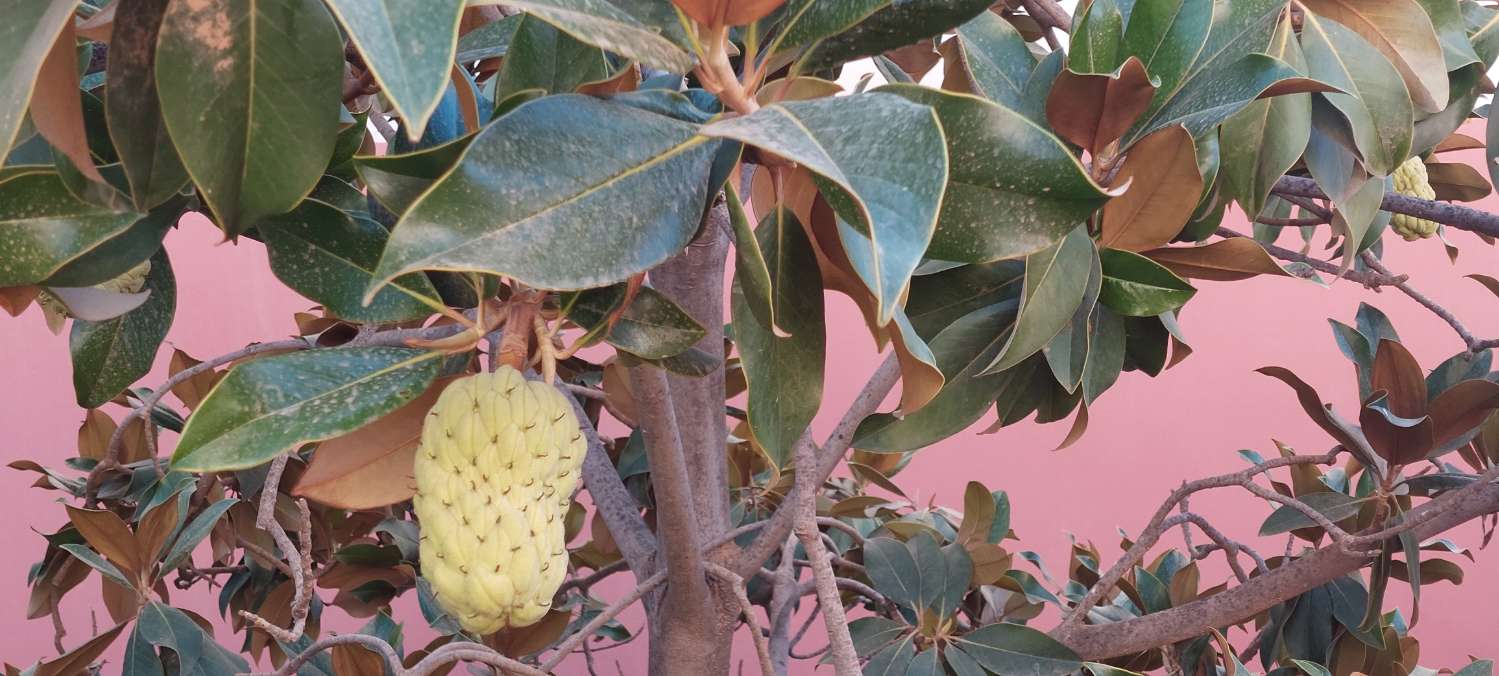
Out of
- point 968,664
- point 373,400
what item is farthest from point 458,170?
point 968,664

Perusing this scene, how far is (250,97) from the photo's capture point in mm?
343

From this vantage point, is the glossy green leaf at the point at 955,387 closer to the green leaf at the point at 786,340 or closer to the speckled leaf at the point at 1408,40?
the green leaf at the point at 786,340

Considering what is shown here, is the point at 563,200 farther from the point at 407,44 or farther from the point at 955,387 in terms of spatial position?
the point at 955,387

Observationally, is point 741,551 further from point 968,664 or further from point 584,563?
point 584,563

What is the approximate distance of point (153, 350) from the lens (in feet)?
1.87

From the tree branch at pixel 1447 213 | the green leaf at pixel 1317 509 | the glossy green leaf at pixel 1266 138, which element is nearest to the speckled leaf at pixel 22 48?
the glossy green leaf at pixel 1266 138

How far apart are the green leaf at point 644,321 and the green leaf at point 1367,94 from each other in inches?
17.3

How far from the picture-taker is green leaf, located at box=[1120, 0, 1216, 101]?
0.53 m

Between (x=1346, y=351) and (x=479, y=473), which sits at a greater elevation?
(x=479, y=473)

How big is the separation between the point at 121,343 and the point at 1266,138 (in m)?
0.65

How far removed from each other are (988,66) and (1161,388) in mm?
2563

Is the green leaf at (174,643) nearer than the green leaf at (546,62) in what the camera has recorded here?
No

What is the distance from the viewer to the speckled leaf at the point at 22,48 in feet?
0.94

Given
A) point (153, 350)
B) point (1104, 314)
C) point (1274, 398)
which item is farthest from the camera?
point (1274, 398)
